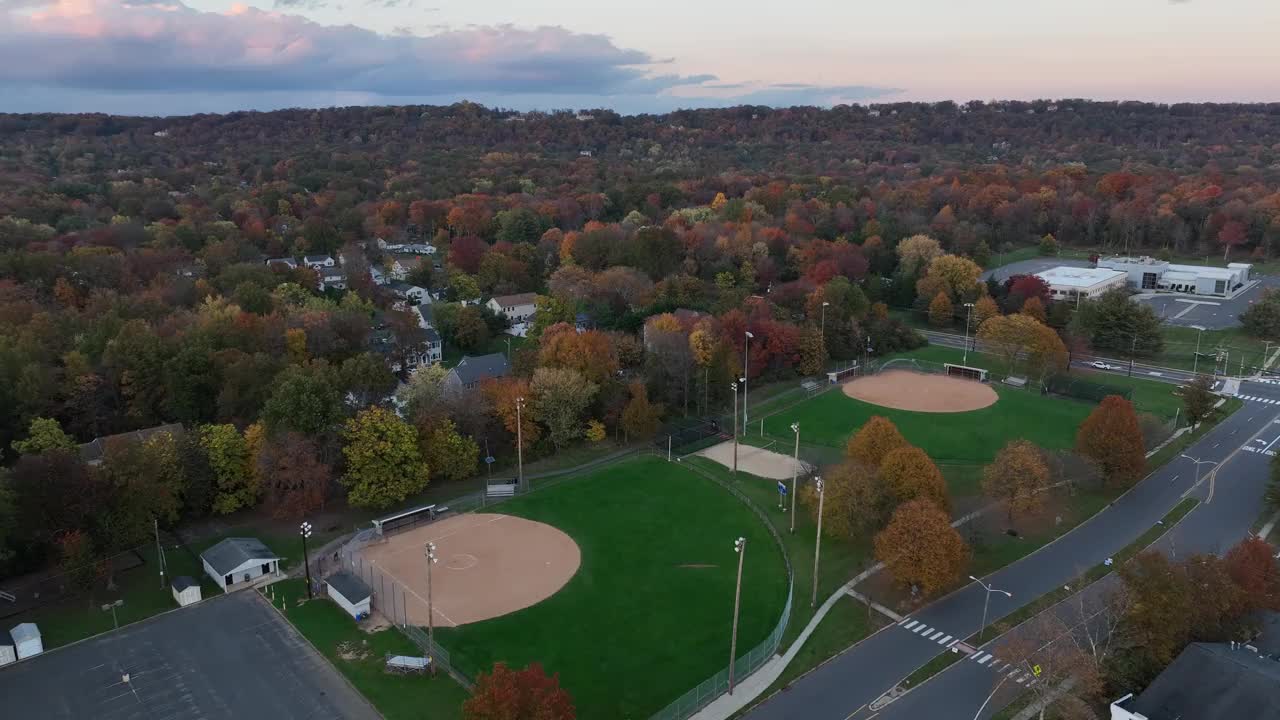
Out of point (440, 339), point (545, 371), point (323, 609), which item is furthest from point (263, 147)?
point (323, 609)

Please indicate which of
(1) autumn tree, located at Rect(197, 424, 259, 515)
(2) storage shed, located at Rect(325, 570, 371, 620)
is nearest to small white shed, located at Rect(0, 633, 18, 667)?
(2) storage shed, located at Rect(325, 570, 371, 620)

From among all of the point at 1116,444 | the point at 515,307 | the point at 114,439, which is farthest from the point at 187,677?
the point at 515,307

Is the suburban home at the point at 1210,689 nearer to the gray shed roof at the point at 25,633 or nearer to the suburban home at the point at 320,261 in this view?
the gray shed roof at the point at 25,633

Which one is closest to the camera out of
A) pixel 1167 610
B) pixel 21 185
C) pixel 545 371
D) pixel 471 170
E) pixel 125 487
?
pixel 1167 610

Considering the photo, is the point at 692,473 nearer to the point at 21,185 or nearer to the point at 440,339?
the point at 440,339

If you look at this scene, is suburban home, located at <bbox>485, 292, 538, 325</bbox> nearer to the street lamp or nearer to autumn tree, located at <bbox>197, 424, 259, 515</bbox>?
the street lamp
